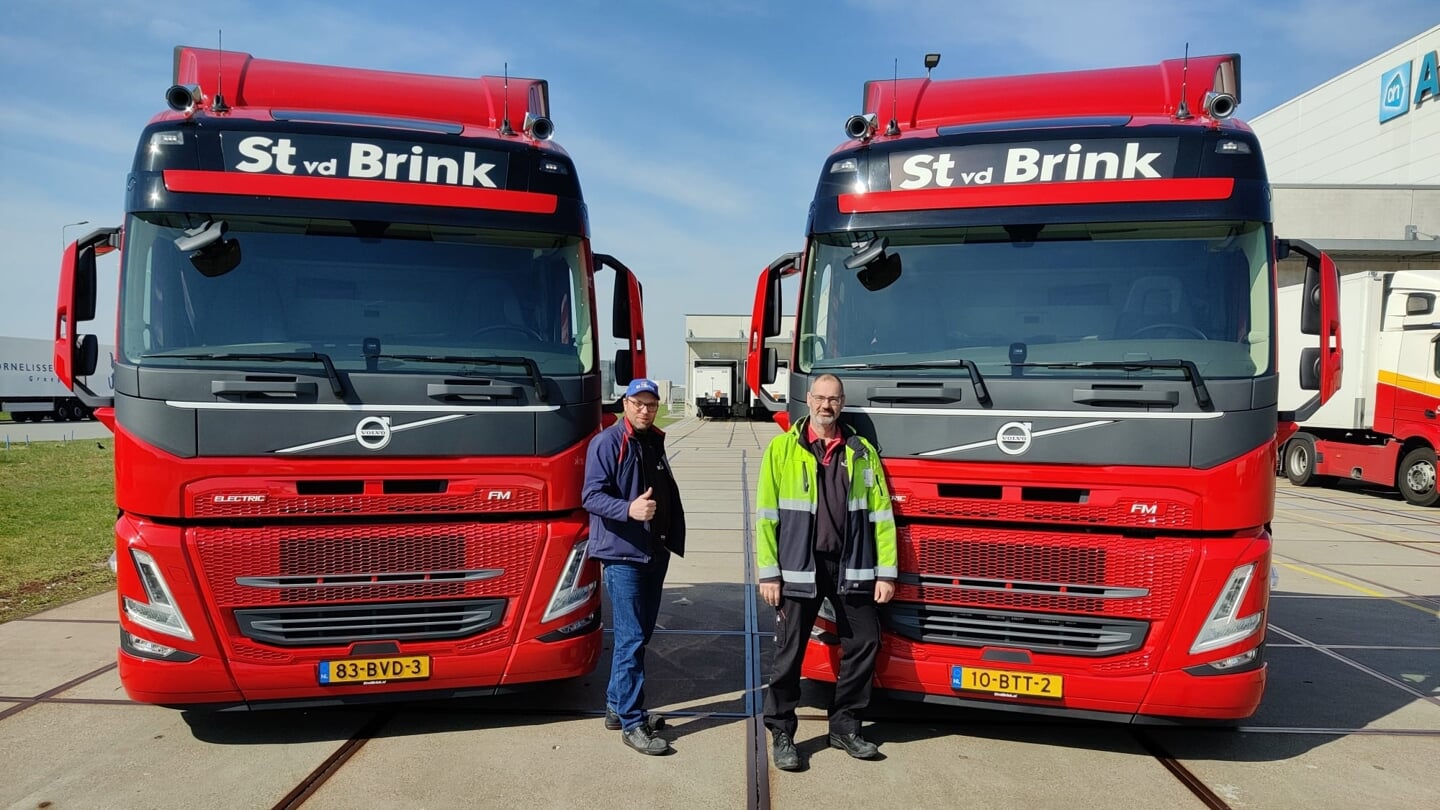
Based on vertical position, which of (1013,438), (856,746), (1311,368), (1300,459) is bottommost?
(856,746)

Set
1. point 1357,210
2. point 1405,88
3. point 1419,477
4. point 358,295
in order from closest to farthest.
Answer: point 358,295, point 1419,477, point 1357,210, point 1405,88

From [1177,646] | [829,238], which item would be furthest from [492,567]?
[1177,646]

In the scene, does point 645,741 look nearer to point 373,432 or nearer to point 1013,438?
point 373,432

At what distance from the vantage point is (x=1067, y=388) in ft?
14.1

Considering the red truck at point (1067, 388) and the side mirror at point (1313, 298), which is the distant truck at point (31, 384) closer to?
the red truck at point (1067, 388)

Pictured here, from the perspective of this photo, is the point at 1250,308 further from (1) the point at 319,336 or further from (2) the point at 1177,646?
(1) the point at 319,336

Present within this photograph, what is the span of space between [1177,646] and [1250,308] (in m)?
1.64

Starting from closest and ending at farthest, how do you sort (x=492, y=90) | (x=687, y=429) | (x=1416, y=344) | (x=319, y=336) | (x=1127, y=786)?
1. (x=1127, y=786)
2. (x=319, y=336)
3. (x=492, y=90)
4. (x=1416, y=344)
5. (x=687, y=429)

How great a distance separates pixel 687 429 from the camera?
114 feet

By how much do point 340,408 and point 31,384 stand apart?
41.6 m

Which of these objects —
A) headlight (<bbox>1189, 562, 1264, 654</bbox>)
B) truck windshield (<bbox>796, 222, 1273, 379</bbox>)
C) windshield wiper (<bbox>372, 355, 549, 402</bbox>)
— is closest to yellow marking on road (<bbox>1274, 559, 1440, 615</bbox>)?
headlight (<bbox>1189, 562, 1264, 654</bbox>)

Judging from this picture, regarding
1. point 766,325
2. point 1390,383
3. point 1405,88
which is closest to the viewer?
point 766,325

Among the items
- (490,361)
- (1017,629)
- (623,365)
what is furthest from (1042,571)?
(490,361)

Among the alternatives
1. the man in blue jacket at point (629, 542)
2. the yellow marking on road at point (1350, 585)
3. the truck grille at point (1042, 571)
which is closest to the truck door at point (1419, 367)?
the yellow marking on road at point (1350, 585)
